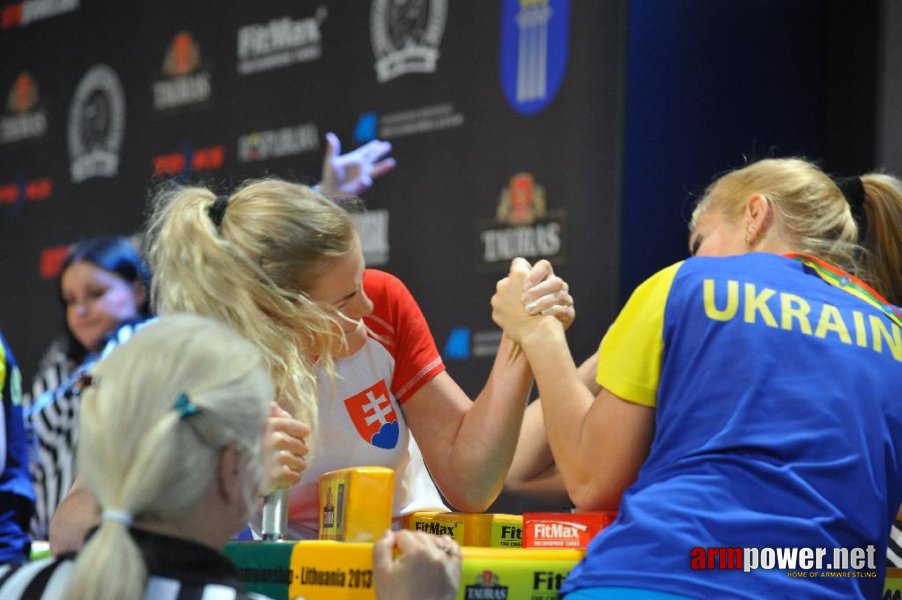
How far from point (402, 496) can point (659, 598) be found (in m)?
0.79

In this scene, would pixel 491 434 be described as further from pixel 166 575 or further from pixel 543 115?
pixel 543 115

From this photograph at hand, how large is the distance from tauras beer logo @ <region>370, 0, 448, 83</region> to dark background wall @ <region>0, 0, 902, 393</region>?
0.03 feet

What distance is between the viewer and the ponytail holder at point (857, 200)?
2.14 m

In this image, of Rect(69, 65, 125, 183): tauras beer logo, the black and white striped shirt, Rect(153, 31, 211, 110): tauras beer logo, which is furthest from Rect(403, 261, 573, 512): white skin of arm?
Rect(69, 65, 125, 183): tauras beer logo

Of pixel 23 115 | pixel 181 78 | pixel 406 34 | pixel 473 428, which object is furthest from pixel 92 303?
pixel 23 115

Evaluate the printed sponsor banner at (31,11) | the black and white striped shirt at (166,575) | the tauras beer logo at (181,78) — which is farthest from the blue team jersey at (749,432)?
the printed sponsor banner at (31,11)

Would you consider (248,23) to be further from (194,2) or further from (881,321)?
(881,321)

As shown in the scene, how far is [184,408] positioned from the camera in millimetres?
1225

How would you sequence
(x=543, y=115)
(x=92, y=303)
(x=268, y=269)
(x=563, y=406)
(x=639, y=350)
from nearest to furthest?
1. (x=639, y=350)
2. (x=563, y=406)
3. (x=268, y=269)
4. (x=543, y=115)
5. (x=92, y=303)

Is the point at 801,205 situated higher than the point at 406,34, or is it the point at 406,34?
the point at 406,34

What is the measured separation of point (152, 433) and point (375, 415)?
41.3 inches

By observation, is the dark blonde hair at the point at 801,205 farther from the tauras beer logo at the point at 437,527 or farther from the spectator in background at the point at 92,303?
the spectator in background at the point at 92,303

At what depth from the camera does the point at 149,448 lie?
1201mm

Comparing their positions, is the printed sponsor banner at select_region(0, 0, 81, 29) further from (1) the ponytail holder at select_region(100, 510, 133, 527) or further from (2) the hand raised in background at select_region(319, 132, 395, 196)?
(1) the ponytail holder at select_region(100, 510, 133, 527)
